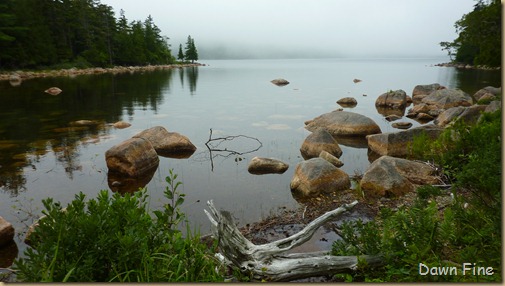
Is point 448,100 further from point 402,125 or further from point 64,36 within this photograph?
point 64,36

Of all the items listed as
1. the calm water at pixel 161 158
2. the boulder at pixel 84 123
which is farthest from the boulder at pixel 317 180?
the boulder at pixel 84 123

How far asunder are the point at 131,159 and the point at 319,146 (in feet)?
21.8

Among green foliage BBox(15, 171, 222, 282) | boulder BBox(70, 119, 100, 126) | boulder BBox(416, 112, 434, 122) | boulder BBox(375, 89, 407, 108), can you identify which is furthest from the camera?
boulder BBox(375, 89, 407, 108)

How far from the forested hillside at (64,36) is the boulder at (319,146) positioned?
154ft

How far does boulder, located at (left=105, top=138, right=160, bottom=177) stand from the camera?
433 inches

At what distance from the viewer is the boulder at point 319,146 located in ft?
42.9

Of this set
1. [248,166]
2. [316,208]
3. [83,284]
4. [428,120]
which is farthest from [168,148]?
[428,120]

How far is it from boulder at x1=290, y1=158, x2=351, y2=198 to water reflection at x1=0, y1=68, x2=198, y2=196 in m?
7.01

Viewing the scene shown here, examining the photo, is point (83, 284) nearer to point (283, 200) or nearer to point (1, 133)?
point (283, 200)

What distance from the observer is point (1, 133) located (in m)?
16.2

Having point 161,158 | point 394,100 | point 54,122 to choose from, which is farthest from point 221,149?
point 394,100

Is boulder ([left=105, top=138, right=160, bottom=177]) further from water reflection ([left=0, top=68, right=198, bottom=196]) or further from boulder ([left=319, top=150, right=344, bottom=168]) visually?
boulder ([left=319, top=150, right=344, bottom=168])

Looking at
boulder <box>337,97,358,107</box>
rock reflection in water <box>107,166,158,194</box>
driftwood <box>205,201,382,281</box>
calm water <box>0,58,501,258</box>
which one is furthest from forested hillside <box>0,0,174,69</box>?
driftwood <box>205,201,382,281</box>

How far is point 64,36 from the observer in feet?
196
